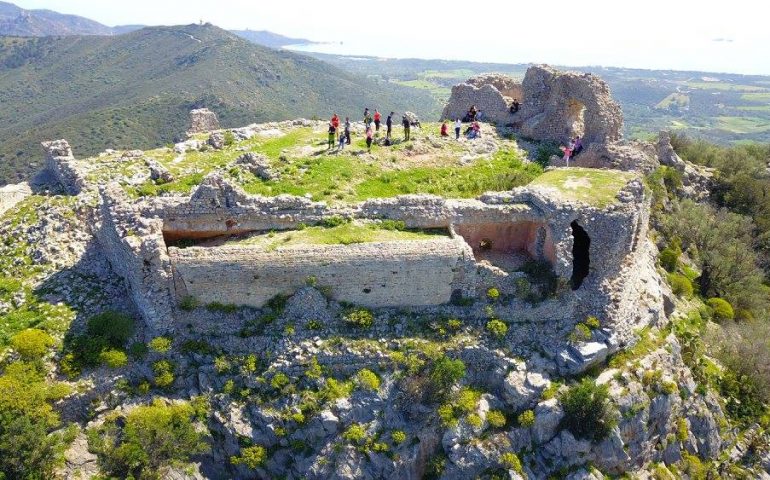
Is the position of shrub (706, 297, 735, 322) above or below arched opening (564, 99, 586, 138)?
below

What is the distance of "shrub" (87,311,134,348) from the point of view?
61.7ft

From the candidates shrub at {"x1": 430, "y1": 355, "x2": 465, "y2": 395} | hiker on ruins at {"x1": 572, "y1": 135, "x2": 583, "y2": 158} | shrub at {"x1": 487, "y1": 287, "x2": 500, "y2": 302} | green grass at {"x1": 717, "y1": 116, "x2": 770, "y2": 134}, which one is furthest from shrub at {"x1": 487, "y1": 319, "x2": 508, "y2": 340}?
green grass at {"x1": 717, "y1": 116, "x2": 770, "y2": 134}

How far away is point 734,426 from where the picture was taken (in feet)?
73.4

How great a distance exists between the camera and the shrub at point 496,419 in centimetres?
1862

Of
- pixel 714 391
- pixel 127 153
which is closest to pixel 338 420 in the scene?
pixel 714 391

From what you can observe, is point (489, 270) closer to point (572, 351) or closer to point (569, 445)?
point (572, 351)

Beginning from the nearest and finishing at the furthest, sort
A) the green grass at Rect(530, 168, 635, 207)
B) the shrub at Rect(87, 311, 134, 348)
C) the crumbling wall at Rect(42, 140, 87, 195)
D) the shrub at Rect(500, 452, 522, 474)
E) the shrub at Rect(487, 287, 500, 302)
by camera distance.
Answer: the shrub at Rect(500, 452, 522, 474) → the shrub at Rect(87, 311, 134, 348) → the shrub at Rect(487, 287, 500, 302) → the green grass at Rect(530, 168, 635, 207) → the crumbling wall at Rect(42, 140, 87, 195)

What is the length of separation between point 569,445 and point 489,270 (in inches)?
275

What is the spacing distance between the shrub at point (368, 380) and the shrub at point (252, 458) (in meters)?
4.13

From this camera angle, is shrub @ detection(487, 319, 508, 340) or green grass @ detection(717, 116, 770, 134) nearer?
shrub @ detection(487, 319, 508, 340)

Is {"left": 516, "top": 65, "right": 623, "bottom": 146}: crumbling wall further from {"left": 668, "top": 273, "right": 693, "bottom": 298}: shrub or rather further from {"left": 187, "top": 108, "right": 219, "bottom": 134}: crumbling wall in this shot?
{"left": 187, "top": 108, "right": 219, "bottom": 134}: crumbling wall

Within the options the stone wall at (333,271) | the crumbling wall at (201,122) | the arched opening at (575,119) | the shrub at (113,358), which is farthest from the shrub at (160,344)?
the arched opening at (575,119)

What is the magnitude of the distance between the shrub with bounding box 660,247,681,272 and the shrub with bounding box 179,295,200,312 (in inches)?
974

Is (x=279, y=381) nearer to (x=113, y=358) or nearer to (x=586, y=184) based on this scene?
(x=113, y=358)
